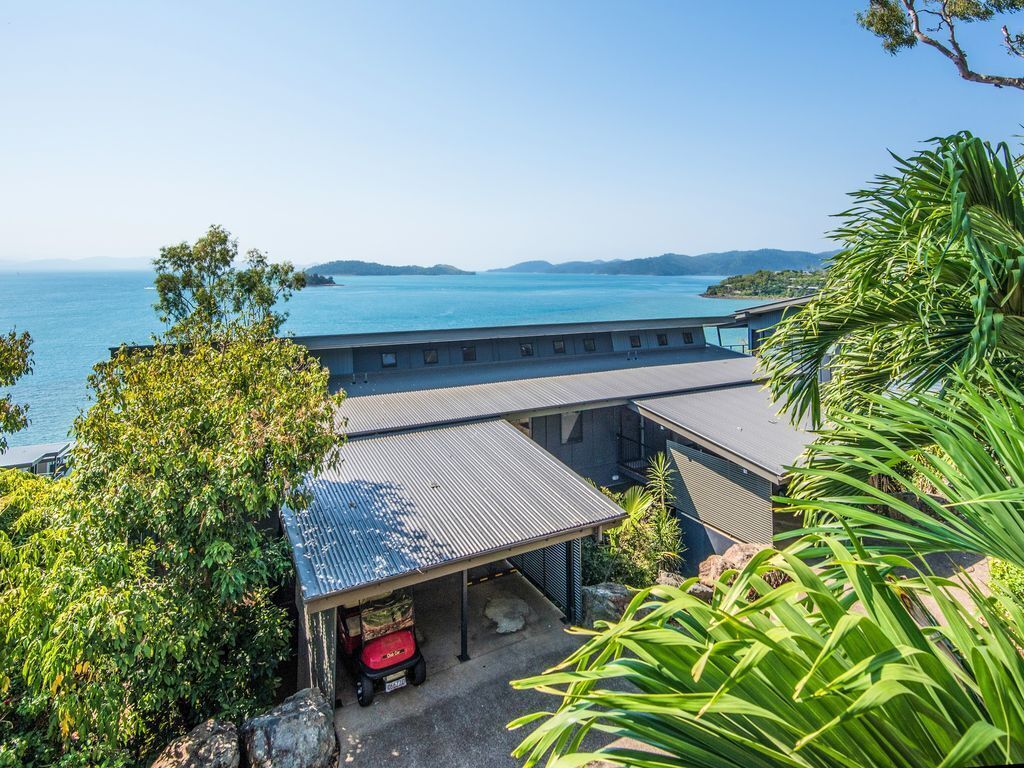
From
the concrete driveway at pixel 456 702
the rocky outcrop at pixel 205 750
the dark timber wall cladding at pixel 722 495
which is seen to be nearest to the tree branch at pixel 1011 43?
the dark timber wall cladding at pixel 722 495

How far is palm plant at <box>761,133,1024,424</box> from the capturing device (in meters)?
3.67

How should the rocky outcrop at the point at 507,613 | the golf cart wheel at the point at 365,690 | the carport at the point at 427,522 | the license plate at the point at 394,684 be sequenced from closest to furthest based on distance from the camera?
the carport at the point at 427,522 < the golf cart wheel at the point at 365,690 < the license plate at the point at 394,684 < the rocky outcrop at the point at 507,613

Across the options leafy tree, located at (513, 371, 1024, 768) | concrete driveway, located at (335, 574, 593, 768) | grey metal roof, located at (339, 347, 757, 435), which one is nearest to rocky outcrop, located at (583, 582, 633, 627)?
concrete driveway, located at (335, 574, 593, 768)

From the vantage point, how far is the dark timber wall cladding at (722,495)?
1132cm

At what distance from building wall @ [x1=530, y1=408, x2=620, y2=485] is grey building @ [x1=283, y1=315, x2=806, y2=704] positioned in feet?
0.14

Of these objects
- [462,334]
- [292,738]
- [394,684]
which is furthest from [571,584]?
[462,334]

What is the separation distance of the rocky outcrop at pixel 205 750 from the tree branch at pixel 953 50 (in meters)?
16.2

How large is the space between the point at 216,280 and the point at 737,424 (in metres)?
22.0

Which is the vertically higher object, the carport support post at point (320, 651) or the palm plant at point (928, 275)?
the palm plant at point (928, 275)

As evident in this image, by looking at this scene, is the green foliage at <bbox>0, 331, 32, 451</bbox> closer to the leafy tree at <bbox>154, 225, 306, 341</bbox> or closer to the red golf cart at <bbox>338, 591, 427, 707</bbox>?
the red golf cart at <bbox>338, 591, 427, 707</bbox>

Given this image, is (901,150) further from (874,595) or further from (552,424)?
(552,424)

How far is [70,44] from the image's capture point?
26.3 feet

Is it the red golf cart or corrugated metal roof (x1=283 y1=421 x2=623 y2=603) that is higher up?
corrugated metal roof (x1=283 y1=421 x2=623 y2=603)

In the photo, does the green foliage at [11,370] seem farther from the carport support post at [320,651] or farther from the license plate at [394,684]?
the license plate at [394,684]
